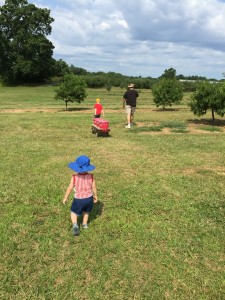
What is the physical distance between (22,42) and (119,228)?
5887 centimetres

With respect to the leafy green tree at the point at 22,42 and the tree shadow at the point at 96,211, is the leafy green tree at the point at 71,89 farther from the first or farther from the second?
the leafy green tree at the point at 22,42

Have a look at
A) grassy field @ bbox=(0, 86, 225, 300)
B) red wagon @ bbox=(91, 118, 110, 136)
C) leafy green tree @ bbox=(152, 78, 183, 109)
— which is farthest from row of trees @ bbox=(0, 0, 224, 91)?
grassy field @ bbox=(0, 86, 225, 300)

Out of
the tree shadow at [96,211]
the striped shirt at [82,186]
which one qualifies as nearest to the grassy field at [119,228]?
the tree shadow at [96,211]

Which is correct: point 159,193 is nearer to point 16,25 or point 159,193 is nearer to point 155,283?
point 155,283

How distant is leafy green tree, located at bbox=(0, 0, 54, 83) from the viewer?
5653cm

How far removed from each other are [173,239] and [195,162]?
428cm

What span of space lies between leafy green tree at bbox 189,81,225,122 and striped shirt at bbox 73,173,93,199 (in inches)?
451

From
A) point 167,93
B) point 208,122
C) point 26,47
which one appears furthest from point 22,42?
point 208,122

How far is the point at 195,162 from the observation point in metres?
8.73

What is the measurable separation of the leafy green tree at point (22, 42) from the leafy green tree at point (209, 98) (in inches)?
1767

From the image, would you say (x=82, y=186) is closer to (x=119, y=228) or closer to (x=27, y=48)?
(x=119, y=228)

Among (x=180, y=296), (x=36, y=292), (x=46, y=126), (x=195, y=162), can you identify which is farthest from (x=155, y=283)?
(x=46, y=126)

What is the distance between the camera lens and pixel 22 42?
2288 inches

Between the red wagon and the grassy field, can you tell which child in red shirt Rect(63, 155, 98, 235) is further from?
the red wagon
